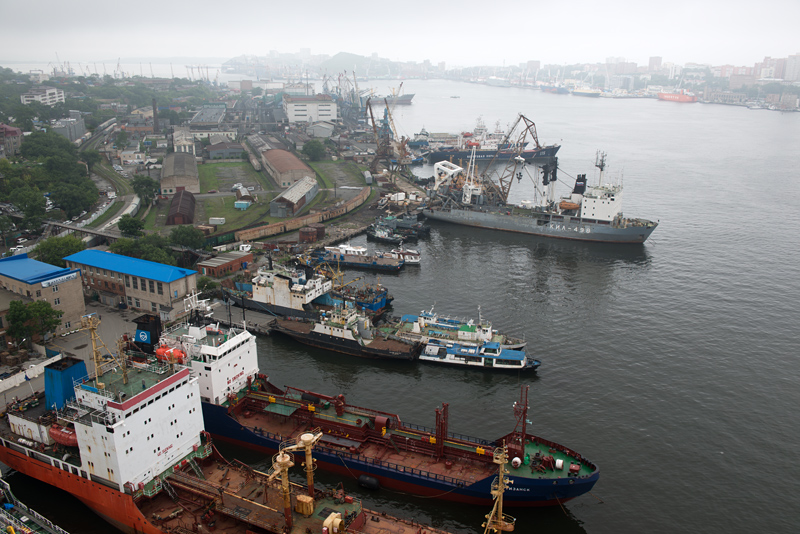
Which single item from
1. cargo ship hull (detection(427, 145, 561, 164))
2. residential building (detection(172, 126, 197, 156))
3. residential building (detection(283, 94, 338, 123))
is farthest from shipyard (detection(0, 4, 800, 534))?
residential building (detection(283, 94, 338, 123))

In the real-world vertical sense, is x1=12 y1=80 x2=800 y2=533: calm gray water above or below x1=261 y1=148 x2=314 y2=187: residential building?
below

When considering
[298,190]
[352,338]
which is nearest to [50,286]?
[352,338]

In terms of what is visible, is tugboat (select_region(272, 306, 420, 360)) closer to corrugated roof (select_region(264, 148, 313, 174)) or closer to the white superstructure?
the white superstructure

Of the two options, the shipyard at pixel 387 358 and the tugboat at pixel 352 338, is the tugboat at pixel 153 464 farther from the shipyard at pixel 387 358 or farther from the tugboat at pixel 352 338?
the tugboat at pixel 352 338

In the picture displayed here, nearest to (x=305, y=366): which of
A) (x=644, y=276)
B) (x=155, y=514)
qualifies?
(x=155, y=514)

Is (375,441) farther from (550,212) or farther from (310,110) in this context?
(310,110)

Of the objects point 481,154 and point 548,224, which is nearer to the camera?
point 548,224
